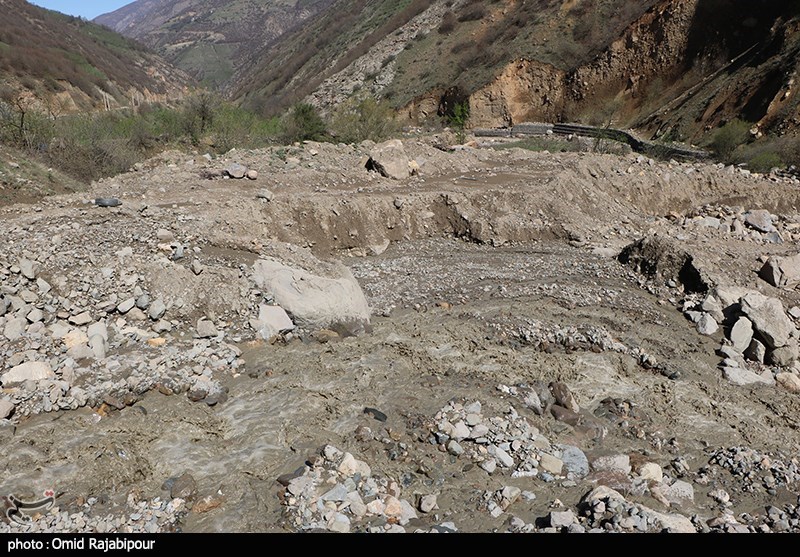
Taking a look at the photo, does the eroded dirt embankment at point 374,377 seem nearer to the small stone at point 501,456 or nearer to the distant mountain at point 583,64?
the small stone at point 501,456

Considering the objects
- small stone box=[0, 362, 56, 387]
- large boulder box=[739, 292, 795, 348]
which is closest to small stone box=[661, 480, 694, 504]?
large boulder box=[739, 292, 795, 348]

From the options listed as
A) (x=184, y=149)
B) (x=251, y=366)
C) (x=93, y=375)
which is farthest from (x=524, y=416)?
(x=184, y=149)

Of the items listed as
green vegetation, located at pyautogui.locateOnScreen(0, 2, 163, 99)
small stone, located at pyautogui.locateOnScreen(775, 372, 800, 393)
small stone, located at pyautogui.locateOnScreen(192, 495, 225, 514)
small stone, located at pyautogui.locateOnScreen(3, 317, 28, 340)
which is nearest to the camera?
small stone, located at pyautogui.locateOnScreen(192, 495, 225, 514)

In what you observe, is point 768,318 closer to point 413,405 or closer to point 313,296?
point 413,405

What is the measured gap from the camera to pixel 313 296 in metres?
8.51

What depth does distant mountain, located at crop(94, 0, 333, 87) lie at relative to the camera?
125 meters

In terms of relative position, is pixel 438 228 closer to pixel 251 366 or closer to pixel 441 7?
pixel 251 366

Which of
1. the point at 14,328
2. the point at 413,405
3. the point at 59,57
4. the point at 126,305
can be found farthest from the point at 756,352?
the point at 59,57

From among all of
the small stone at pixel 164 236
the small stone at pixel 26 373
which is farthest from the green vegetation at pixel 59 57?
the small stone at pixel 26 373

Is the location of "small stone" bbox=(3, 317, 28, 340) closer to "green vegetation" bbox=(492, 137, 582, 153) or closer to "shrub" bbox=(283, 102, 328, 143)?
"shrub" bbox=(283, 102, 328, 143)

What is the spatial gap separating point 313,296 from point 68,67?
173 ft

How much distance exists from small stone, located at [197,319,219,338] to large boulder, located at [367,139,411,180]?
7.95m

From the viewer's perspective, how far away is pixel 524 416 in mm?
6746

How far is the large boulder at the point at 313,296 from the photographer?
8297 millimetres
